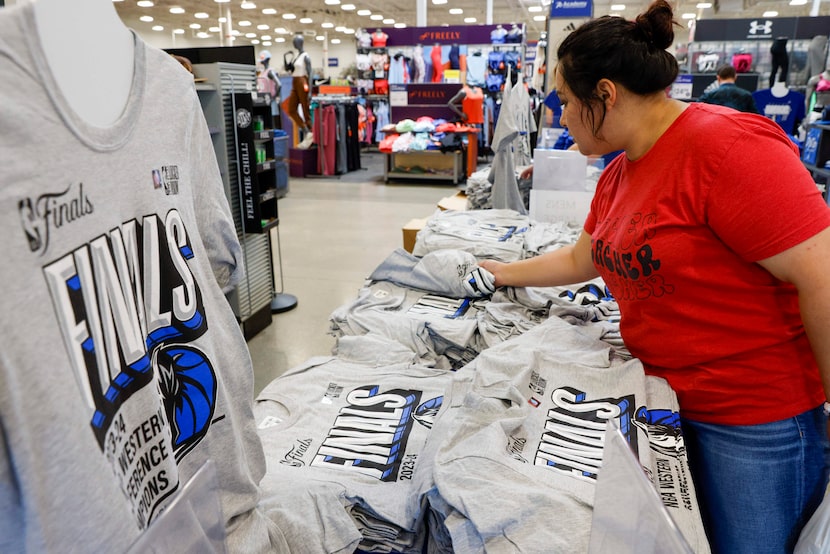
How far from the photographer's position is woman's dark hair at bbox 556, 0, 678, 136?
1.21 m

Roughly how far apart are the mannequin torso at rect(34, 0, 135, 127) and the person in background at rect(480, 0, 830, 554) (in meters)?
0.91

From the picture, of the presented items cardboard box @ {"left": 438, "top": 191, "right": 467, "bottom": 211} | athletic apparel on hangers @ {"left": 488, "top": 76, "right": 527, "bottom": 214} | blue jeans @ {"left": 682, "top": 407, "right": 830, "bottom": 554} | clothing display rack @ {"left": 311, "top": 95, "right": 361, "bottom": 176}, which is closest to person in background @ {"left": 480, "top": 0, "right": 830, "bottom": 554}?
blue jeans @ {"left": 682, "top": 407, "right": 830, "bottom": 554}

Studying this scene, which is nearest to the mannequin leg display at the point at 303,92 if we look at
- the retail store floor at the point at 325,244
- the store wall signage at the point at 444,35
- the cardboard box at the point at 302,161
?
the cardboard box at the point at 302,161

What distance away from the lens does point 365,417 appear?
1449 mm

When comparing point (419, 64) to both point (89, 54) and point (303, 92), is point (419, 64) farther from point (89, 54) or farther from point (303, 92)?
point (89, 54)

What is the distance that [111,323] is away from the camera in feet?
2.20

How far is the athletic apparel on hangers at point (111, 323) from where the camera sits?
0.55 meters

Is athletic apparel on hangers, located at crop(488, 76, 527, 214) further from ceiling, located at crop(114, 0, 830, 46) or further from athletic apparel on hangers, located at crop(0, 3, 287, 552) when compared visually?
ceiling, located at crop(114, 0, 830, 46)

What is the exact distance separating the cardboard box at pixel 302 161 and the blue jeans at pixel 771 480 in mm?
9912

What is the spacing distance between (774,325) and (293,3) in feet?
64.3

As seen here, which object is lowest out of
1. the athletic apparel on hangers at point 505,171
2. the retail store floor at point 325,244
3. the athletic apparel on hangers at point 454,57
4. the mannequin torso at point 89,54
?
the retail store floor at point 325,244

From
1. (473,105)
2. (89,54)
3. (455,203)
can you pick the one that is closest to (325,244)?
(455,203)

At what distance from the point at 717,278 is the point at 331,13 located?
2227 centimetres

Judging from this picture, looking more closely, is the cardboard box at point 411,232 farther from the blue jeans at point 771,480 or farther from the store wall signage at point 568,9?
the store wall signage at point 568,9
